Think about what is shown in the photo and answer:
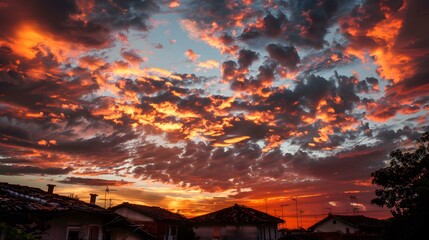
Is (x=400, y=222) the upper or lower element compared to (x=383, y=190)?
lower

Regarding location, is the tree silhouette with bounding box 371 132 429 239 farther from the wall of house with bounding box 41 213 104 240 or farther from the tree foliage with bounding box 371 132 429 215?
the wall of house with bounding box 41 213 104 240

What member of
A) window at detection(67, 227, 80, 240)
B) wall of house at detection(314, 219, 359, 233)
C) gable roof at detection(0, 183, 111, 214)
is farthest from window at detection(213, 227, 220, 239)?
wall of house at detection(314, 219, 359, 233)

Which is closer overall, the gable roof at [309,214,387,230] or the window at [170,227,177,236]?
the window at [170,227,177,236]

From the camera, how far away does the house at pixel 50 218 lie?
564 inches

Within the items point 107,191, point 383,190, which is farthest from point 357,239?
point 107,191

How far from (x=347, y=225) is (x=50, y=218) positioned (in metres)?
53.9

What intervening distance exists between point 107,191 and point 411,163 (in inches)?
1298

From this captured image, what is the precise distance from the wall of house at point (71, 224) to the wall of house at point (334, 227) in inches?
1910

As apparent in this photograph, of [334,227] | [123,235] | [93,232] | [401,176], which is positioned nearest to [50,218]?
[93,232]

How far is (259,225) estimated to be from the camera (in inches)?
1594

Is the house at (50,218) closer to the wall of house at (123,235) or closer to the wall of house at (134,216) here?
the wall of house at (123,235)

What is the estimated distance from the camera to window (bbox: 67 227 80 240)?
680 inches

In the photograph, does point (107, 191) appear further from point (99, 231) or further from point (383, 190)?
point (383, 190)

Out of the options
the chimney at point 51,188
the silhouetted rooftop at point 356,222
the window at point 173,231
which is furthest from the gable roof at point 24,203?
the silhouetted rooftop at point 356,222
